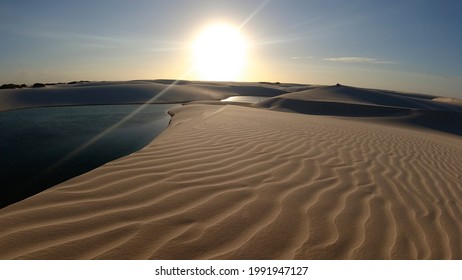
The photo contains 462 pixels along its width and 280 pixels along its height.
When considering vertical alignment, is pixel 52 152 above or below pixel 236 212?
below

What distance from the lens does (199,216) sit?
7.83 feet

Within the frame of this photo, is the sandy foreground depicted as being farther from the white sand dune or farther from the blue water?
the white sand dune

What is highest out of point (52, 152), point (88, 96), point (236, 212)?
point (88, 96)

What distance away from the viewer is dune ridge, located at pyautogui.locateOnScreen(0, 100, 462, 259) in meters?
1.97

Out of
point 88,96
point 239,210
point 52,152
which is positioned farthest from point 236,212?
point 88,96

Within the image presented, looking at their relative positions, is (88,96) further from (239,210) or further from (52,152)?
(239,210)

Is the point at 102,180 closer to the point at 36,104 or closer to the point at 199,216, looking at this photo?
the point at 199,216

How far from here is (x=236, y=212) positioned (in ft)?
8.22

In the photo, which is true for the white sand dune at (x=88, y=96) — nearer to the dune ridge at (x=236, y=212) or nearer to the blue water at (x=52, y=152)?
the blue water at (x=52, y=152)
